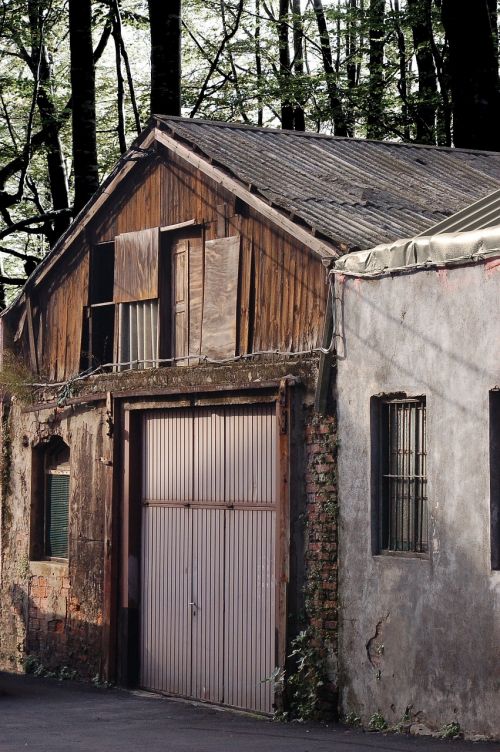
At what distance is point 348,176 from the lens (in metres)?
15.5

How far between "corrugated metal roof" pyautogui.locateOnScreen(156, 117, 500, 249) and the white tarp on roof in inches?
20.8

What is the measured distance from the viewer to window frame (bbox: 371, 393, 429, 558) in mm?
11734

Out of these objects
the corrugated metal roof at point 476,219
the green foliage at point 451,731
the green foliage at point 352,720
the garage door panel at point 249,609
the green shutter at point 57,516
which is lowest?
the green foliage at point 352,720

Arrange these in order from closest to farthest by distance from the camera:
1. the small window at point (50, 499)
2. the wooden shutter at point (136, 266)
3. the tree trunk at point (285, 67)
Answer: the wooden shutter at point (136, 266) < the small window at point (50, 499) < the tree trunk at point (285, 67)

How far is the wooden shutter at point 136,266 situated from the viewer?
15961 mm

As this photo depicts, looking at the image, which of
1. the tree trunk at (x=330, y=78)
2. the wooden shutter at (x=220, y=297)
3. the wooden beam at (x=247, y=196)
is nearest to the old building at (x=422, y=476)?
the wooden beam at (x=247, y=196)

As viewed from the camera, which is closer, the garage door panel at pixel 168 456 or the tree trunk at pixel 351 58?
the garage door panel at pixel 168 456

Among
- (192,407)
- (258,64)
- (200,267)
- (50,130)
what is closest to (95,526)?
(192,407)

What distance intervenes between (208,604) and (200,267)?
3810mm

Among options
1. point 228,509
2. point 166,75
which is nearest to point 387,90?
point 166,75

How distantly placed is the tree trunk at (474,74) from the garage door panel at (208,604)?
10.3 meters

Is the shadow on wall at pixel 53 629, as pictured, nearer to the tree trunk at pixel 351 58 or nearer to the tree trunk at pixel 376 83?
the tree trunk at pixel 376 83

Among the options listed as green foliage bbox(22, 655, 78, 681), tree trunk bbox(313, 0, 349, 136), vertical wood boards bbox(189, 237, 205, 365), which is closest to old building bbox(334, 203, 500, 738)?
vertical wood boards bbox(189, 237, 205, 365)

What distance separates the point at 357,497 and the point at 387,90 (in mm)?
22124
